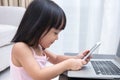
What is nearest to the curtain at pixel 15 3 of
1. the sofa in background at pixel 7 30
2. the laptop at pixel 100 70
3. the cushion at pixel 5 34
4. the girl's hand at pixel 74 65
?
the sofa in background at pixel 7 30

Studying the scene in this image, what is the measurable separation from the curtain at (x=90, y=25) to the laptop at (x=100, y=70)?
1.21 m

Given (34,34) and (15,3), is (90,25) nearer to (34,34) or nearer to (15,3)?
(15,3)

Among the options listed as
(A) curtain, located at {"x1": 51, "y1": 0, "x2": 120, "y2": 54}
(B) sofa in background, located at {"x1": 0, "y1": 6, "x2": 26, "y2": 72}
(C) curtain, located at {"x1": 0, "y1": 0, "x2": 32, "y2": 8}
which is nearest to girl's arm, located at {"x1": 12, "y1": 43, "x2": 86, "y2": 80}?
(B) sofa in background, located at {"x1": 0, "y1": 6, "x2": 26, "y2": 72}

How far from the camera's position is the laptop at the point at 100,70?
730 mm

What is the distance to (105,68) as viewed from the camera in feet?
2.85

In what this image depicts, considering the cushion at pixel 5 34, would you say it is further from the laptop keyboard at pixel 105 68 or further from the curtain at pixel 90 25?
the laptop keyboard at pixel 105 68

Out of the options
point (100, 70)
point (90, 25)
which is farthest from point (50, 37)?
point (90, 25)

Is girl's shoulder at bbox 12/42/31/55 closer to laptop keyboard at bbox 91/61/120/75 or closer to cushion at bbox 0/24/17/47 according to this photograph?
laptop keyboard at bbox 91/61/120/75

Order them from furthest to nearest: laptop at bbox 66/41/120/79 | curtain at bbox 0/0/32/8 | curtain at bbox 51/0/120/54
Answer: curtain at bbox 0/0/32/8 < curtain at bbox 51/0/120/54 < laptop at bbox 66/41/120/79

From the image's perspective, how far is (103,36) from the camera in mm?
2242

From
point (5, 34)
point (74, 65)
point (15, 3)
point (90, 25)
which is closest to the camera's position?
point (74, 65)

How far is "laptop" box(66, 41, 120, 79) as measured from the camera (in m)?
0.73

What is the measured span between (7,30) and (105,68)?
108cm

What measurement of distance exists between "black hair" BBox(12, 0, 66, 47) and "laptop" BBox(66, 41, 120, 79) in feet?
0.67
